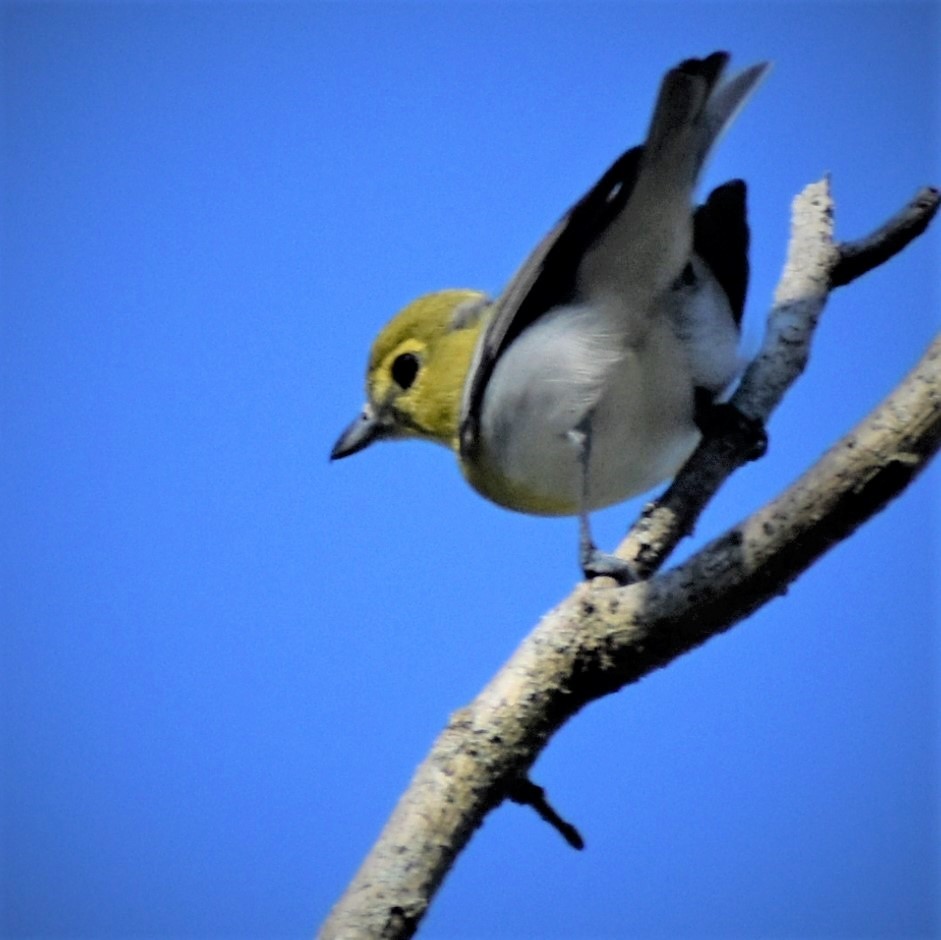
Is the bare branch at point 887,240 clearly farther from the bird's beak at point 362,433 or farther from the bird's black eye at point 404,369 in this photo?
the bird's beak at point 362,433

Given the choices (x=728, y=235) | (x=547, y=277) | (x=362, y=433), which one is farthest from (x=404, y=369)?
(x=728, y=235)

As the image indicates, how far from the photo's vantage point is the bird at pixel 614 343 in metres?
3.45

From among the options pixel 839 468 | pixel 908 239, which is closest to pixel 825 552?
pixel 839 468

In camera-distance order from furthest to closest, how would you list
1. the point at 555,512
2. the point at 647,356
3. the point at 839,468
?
the point at 555,512 < the point at 647,356 < the point at 839,468

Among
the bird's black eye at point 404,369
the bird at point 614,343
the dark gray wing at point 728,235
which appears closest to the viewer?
the bird at point 614,343

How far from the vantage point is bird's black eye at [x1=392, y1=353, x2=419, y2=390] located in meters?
4.45

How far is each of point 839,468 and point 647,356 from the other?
1.53 meters

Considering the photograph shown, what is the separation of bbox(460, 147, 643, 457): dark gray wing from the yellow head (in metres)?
0.36

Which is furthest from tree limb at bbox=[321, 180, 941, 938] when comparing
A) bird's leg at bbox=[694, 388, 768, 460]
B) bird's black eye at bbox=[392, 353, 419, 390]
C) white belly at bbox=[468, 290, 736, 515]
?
bird's black eye at bbox=[392, 353, 419, 390]

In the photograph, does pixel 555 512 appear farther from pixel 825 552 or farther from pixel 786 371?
pixel 825 552

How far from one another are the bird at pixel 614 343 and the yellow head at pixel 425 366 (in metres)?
0.29

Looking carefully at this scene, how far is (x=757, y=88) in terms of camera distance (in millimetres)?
3436

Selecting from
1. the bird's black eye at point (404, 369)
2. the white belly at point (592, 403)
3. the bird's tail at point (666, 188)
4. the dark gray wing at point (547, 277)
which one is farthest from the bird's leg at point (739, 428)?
the bird's black eye at point (404, 369)

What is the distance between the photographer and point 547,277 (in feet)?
12.1
